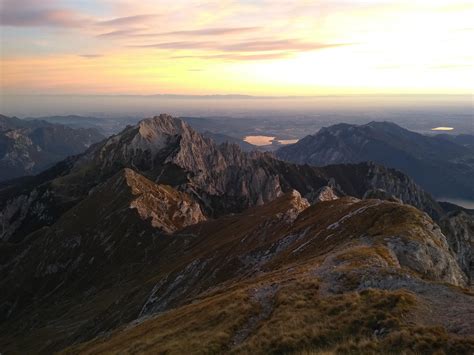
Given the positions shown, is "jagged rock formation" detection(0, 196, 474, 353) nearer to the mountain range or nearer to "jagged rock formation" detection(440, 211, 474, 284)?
the mountain range

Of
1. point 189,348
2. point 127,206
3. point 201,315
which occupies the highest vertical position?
point 189,348

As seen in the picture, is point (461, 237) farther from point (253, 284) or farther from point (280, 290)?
point (280, 290)

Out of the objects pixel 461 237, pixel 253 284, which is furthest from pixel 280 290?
pixel 461 237

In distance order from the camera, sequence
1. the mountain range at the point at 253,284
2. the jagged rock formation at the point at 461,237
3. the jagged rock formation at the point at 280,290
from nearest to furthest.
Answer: the mountain range at the point at 253,284 < the jagged rock formation at the point at 280,290 < the jagged rock formation at the point at 461,237

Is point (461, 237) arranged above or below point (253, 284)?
below

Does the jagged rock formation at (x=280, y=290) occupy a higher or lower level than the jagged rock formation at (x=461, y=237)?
higher

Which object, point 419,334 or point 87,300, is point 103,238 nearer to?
point 87,300

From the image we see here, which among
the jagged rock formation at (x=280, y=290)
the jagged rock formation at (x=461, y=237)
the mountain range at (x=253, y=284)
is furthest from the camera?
the jagged rock formation at (x=461, y=237)

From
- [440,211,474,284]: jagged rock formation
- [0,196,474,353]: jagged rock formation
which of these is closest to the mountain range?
[0,196,474,353]: jagged rock formation

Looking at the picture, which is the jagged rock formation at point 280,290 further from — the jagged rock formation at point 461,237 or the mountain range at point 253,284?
the jagged rock formation at point 461,237

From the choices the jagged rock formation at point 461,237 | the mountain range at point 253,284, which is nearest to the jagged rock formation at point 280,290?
the mountain range at point 253,284

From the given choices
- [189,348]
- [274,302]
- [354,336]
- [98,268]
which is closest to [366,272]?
[274,302]
